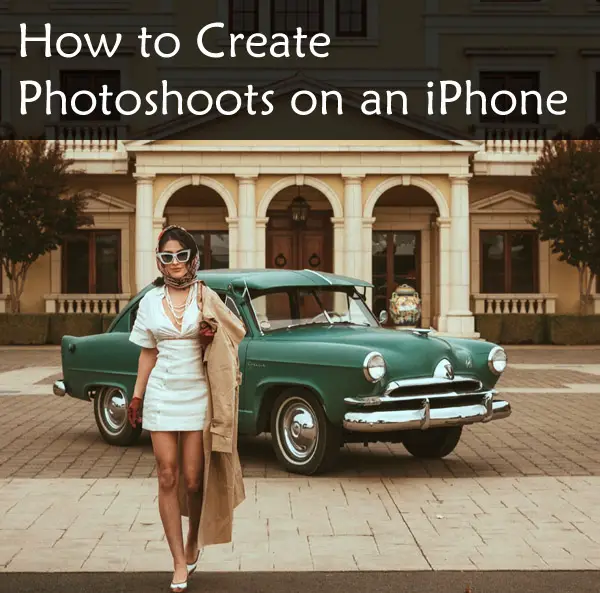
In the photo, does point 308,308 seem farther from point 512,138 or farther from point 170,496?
point 512,138

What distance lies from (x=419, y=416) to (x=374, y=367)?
0.54 metres

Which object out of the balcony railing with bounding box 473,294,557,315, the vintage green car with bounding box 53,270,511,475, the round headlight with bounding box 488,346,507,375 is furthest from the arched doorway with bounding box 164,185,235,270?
the round headlight with bounding box 488,346,507,375

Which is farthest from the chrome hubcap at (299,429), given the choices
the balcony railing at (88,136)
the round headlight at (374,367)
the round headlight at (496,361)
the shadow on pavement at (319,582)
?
the balcony railing at (88,136)

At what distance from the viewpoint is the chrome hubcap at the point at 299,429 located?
34.6 ft

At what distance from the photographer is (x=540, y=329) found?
1307 inches

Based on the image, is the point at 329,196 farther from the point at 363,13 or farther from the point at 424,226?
the point at 363,13

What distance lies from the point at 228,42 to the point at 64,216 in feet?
26.8

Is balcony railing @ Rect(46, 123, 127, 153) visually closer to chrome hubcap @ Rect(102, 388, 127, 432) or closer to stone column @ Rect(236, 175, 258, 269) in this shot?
stone column @ Rect(236, 175, 258, 269)

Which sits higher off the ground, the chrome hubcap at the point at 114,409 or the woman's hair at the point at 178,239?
the woman's hair at the point at 178,239

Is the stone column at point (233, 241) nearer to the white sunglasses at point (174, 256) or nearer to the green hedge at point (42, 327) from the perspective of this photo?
the green hedge at point (42, 327)

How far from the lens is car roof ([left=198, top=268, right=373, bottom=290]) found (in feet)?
37.8

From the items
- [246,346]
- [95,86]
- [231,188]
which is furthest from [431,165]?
[246,346]

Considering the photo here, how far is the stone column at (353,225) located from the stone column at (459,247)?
8.23 ft

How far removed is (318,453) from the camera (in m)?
10.4
